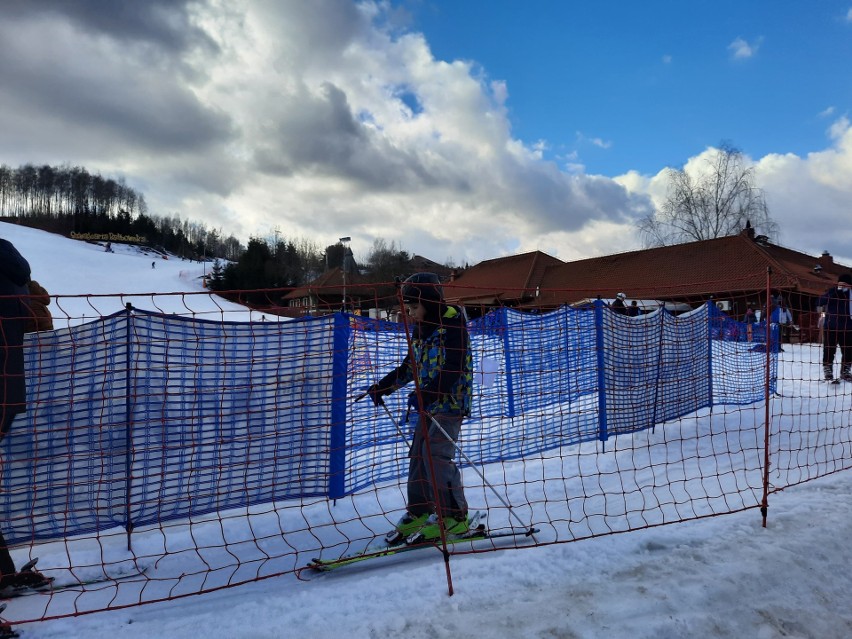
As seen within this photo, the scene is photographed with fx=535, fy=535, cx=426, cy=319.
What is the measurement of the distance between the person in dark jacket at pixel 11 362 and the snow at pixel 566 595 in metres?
0.16

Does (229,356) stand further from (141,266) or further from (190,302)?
(141,266)

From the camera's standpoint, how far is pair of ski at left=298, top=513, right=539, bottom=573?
11.0 ft

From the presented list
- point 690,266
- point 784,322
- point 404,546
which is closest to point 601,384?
point 784,322

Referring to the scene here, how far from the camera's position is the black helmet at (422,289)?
348cm

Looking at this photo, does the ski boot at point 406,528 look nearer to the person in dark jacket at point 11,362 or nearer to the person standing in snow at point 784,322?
the person in dark jacket at point 11,362

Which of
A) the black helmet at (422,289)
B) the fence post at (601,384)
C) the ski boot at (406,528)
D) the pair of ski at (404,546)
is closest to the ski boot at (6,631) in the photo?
the pair of ski at (404,546)

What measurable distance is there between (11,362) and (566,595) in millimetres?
3474

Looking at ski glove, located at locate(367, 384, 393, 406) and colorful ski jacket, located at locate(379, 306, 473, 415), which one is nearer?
colorful ski jacket, located at locate(379, 306, 473, 415)

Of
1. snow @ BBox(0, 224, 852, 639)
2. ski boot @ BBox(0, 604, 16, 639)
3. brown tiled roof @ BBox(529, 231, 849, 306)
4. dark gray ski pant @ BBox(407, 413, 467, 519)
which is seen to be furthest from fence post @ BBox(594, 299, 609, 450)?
brown tiled roof @ BBox(529, 231, 849, 306)

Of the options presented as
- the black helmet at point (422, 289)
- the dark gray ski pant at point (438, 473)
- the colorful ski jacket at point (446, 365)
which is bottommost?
the dark gray ski pant at point (438, 473)

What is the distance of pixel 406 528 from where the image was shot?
12.2 ft

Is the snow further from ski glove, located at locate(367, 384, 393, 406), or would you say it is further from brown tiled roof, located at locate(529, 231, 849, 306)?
brown tiled roof, located at locate(529, 231, 849, 306)

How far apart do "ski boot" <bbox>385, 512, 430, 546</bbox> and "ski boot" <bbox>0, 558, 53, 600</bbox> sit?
2089 mm

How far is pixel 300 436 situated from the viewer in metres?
4.18
